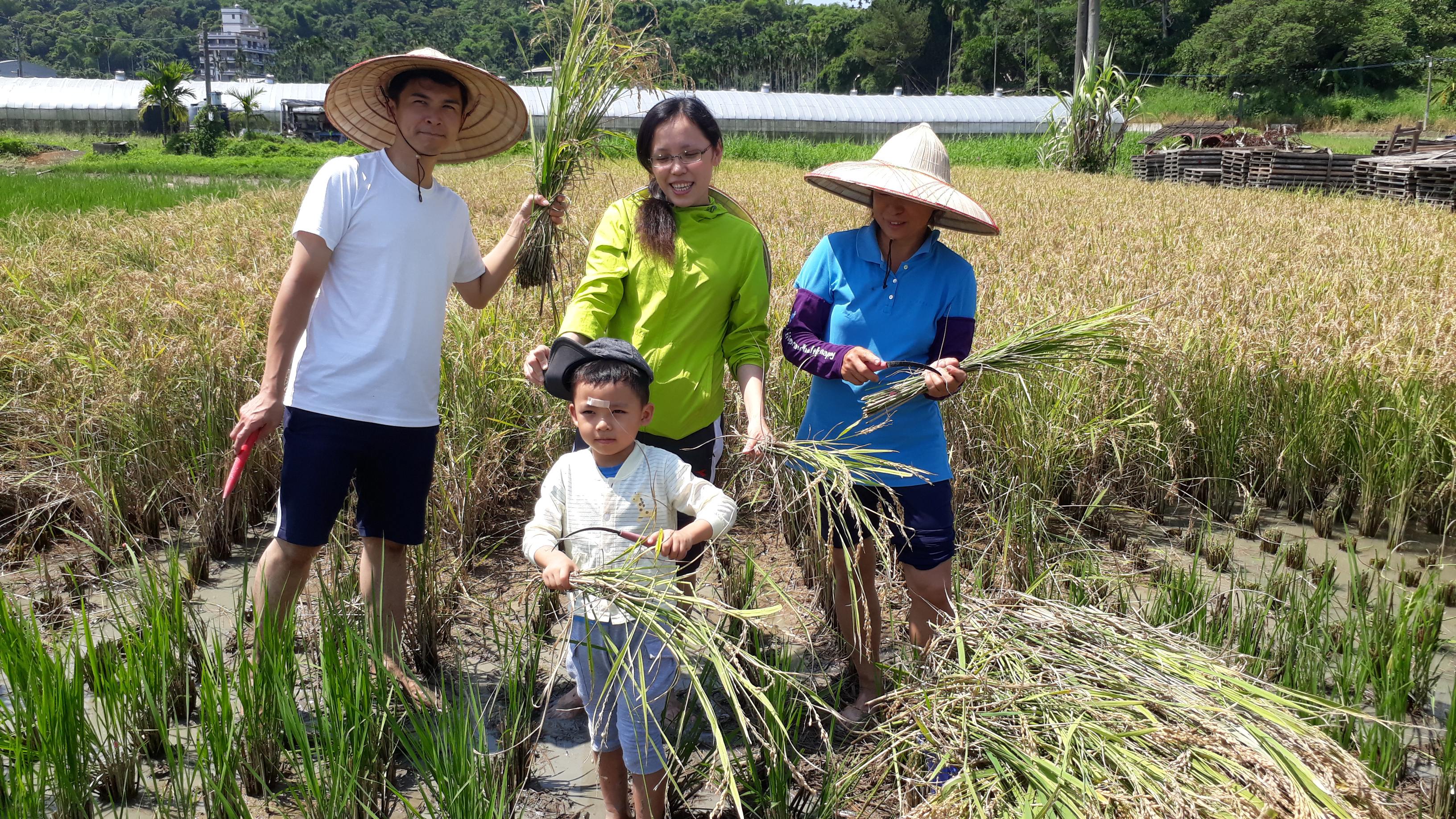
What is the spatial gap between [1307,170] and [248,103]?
3421cm

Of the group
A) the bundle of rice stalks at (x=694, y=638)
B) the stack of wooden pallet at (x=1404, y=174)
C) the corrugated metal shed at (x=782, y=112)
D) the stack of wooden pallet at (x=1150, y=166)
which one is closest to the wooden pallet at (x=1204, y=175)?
the stack of wooden pallet at (x=1150, y=166)

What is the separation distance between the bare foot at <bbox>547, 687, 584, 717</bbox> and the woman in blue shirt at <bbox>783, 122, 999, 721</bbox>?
68 cm

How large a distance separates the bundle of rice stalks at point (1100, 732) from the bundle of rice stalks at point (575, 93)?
1.69 m

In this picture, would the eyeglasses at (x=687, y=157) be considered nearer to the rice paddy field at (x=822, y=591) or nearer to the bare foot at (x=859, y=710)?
the rice paddy field at (x=822, y=591)

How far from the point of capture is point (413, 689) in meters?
2.04

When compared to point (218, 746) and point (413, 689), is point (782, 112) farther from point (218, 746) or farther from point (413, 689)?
point (218, 746)

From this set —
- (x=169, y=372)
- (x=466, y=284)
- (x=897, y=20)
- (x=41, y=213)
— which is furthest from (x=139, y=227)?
(x=897, y=20)

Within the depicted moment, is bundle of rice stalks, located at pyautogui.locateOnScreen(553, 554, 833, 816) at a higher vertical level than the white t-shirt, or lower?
Answer: lower

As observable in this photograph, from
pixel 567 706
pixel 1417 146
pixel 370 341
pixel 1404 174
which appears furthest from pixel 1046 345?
pixel 1417 146

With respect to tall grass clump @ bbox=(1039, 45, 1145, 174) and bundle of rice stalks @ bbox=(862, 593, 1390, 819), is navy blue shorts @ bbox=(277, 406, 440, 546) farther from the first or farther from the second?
tall grass clump @ bbox=(1039, 45, 1145, 174)

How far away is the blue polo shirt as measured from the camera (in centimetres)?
229

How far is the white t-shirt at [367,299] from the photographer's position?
7.39 feet

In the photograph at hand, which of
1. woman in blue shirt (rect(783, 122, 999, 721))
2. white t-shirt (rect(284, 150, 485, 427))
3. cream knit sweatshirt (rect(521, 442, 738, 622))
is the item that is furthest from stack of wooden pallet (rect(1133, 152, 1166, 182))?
cream knit sweatshirt (rect(521, 442, 738, 622))

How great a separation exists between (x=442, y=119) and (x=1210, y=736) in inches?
82.3
